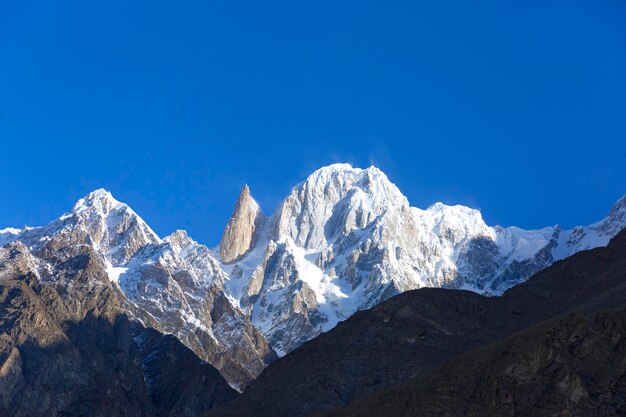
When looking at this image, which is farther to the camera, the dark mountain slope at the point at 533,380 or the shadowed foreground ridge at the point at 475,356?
the shadowed foreground ridge at the point at 475,356

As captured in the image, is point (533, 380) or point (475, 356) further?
point (475, 356)

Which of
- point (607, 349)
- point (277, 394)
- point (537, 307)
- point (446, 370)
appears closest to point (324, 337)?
point (277, 394)

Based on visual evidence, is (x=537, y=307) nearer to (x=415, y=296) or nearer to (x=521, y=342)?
(x=415, y=296)

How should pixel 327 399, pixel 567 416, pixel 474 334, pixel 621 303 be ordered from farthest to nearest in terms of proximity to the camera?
1. pixel 474 334
2. pixel 327 399
3. pixel 621 303
4. pixel 567 416

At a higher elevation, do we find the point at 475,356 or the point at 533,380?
the point at 475,356

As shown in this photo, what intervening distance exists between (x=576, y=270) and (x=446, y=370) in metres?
47.4

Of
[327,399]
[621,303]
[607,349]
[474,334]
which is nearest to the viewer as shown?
[607,349]

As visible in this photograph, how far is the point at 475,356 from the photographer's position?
13762 cm

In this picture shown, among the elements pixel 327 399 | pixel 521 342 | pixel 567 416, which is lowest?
pixel 567 416

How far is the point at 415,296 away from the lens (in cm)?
17888

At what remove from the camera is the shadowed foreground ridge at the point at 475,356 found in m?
127

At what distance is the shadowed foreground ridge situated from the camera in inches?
5007

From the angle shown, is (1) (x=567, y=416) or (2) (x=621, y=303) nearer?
(1) (x=567, y=416)

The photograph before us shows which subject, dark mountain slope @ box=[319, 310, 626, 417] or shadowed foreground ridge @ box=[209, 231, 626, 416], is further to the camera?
shadowed foreground ridge @ box=[209, 231, 626, 416]
